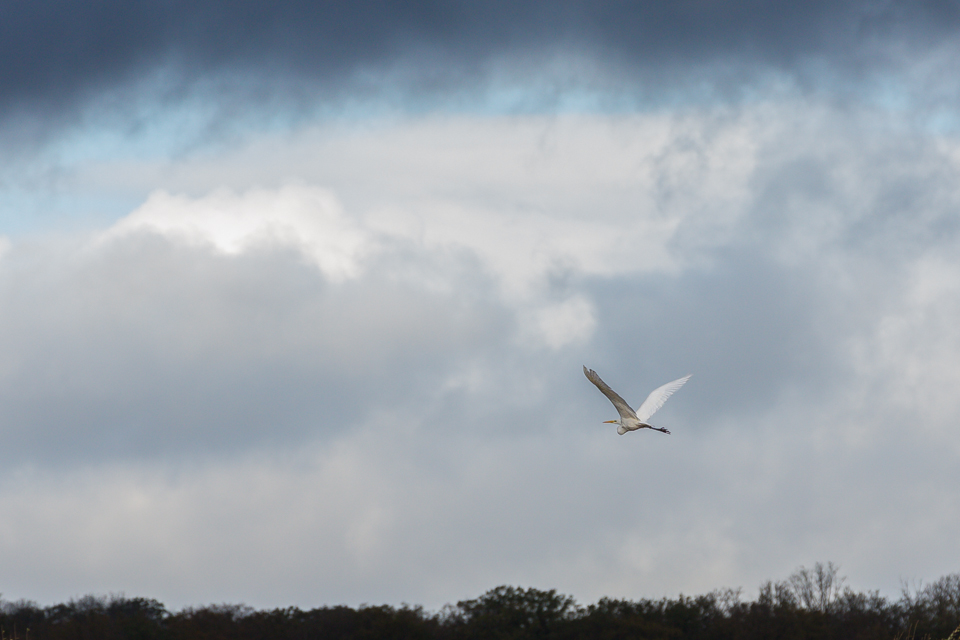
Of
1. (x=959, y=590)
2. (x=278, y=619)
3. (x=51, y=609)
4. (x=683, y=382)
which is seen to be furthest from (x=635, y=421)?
(x=51, y=609)

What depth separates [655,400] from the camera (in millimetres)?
31688

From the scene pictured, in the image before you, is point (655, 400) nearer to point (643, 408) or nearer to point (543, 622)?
point (643, 408)

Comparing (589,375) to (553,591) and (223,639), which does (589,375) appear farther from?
(223,639)

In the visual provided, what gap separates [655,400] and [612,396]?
2043 mm

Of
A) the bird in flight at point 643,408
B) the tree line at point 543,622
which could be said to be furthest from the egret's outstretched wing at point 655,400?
the tree line at point 543,622

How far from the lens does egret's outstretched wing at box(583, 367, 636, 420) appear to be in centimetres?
2856

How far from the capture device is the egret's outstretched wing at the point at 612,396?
28562 millimetres

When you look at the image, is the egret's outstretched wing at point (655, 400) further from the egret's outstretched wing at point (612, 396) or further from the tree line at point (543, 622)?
the tree line at point (543, 622)

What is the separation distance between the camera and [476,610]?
267 ft

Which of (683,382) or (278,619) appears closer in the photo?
(683,382)

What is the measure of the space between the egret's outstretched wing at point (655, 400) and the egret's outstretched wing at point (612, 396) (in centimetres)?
27

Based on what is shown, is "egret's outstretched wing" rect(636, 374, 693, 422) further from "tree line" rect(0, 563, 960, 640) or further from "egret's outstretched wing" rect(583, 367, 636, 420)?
"tree line" rect(0, 563, 960, 640)

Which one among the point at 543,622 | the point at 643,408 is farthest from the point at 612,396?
the point at 543,622

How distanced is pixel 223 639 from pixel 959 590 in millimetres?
60519
